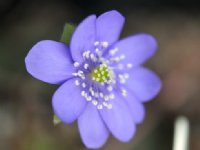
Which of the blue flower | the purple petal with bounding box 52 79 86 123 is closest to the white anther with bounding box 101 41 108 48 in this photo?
the blue flower

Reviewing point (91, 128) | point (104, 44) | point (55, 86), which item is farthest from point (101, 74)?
point (55, 86)

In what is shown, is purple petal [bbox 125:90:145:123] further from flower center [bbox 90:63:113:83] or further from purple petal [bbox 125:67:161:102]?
flower center [bbox 90:63:113:83]

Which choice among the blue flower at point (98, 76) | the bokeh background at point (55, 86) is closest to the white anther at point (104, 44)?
the blue flower at point (98, 76)

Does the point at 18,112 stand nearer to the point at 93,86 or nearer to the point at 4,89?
the point at 4,89

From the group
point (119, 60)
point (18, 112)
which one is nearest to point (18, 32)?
point (18, 112)

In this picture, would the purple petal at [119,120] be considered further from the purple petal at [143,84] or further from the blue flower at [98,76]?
the purple petal at [143,84]
